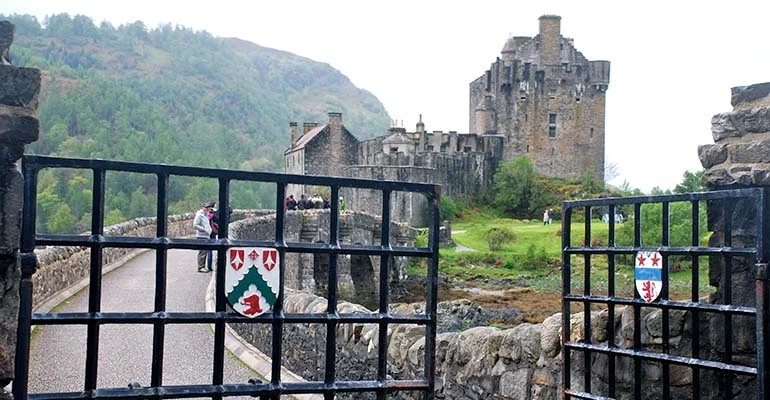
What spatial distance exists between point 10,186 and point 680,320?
467cm

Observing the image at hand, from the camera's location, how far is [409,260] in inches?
1666

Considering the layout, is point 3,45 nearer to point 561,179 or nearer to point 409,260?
point 409,260

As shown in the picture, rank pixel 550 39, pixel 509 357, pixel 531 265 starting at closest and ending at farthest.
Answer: pixel 509 357 → pixel 531 265 → pixel 550 39

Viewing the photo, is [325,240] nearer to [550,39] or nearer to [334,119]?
[334,119]

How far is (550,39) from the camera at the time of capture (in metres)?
73.4

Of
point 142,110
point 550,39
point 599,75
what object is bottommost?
point 599,75

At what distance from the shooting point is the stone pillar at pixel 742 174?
584cm

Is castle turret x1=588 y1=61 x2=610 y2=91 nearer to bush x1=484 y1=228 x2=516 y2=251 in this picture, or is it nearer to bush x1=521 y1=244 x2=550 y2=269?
bush x1=484 y1=228 x2=516 y2=251

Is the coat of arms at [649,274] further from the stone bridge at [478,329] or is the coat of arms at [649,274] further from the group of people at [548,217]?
the group of people at [548,217]

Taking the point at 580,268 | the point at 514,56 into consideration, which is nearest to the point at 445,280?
the point at 580,268

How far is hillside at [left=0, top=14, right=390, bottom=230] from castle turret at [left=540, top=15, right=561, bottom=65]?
32658 mm

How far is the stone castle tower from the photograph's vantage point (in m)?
72.8

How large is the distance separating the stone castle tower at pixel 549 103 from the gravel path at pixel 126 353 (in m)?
59.3

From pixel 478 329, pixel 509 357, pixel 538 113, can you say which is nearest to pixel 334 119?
pixel 538 113
